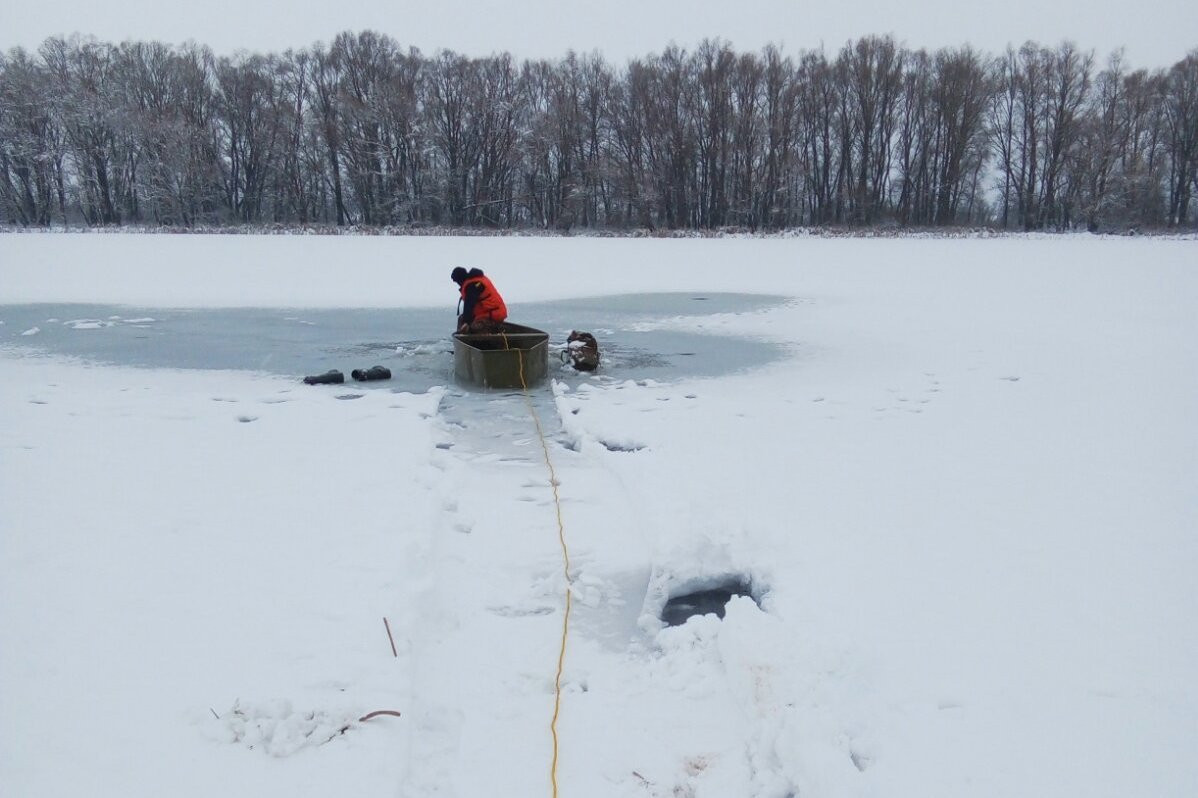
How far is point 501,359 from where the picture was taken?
24.8 ft

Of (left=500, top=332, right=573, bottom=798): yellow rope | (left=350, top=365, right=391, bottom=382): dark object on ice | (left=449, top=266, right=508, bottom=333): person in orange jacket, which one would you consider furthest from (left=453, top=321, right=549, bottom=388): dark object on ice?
(left=500, top=332, right=573, bottom=798): yellow rope

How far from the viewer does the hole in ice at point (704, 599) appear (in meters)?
3.50

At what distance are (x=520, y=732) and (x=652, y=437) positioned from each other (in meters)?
3.37

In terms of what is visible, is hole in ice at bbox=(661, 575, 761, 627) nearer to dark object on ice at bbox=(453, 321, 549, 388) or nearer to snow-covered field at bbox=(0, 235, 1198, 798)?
snow-covered field at bbox=(0, 235, 1198, 798)

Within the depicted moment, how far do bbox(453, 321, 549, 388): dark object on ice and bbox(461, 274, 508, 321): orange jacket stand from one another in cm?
34

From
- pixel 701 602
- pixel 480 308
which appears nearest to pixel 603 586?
pixel 701 602

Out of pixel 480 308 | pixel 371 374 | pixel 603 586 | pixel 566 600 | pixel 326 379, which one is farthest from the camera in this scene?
pixel 480 308

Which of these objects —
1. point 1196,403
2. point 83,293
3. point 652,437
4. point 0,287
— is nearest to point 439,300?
point 83,293

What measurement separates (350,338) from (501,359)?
131 inches

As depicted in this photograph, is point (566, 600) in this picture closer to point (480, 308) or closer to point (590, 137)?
point (480, 308)

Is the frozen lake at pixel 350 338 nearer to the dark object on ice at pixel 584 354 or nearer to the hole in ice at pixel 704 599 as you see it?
the dark object on ice at pixel 584 354

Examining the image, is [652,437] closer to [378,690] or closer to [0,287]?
[378,690]

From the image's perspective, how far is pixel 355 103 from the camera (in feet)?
123

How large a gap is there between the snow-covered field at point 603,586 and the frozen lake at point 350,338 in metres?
0.82
